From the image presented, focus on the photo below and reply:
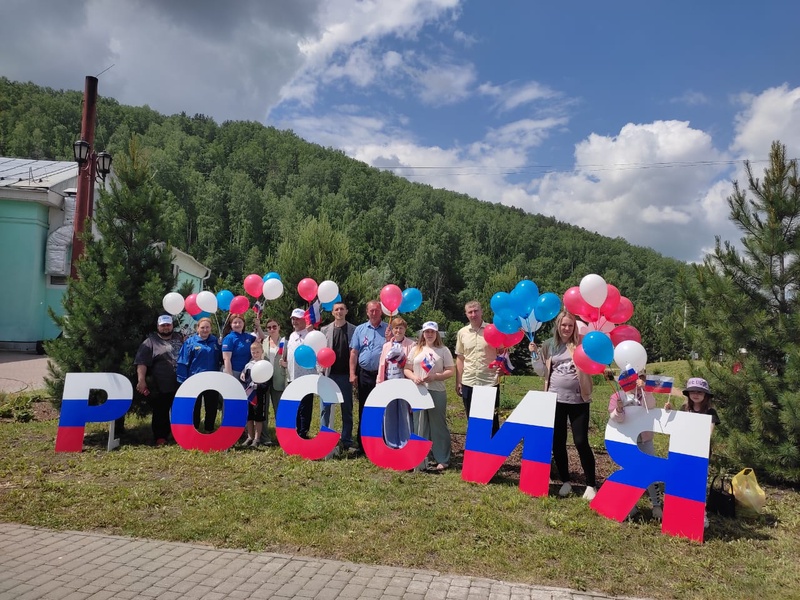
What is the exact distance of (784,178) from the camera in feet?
20.6

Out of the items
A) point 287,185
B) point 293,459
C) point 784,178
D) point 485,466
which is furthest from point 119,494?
point 287,185

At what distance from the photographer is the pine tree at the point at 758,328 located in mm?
5723

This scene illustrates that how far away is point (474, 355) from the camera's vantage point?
631cm

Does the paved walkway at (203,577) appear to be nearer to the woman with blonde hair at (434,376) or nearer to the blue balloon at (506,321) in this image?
the woman with blonde hair at (434,376)

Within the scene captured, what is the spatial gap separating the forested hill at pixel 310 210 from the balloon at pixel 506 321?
45084 mm

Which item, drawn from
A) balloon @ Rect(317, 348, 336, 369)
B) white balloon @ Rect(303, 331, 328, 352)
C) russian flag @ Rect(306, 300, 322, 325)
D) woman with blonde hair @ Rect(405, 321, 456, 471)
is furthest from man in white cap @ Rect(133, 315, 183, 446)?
woman with blonde hair @ Rect(405, 321, 456, 471)

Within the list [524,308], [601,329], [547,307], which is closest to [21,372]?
[524,308]

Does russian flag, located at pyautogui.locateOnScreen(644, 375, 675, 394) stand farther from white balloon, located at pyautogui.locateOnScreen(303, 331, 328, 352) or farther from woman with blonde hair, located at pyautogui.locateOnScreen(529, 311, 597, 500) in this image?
white balloon, located at pyautogui.locateOnScreen(303, 331, 328, 352)

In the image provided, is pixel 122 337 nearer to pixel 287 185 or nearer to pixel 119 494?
pixel 119 494

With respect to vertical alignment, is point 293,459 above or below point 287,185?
below

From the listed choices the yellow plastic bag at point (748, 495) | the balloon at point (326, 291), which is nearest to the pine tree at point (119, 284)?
the balloon at point (326, 291)

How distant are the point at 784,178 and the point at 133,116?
95479mm

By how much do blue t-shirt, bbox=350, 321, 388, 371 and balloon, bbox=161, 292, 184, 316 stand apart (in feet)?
8.31

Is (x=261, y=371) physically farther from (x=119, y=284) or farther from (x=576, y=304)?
(x=576, y=304)
